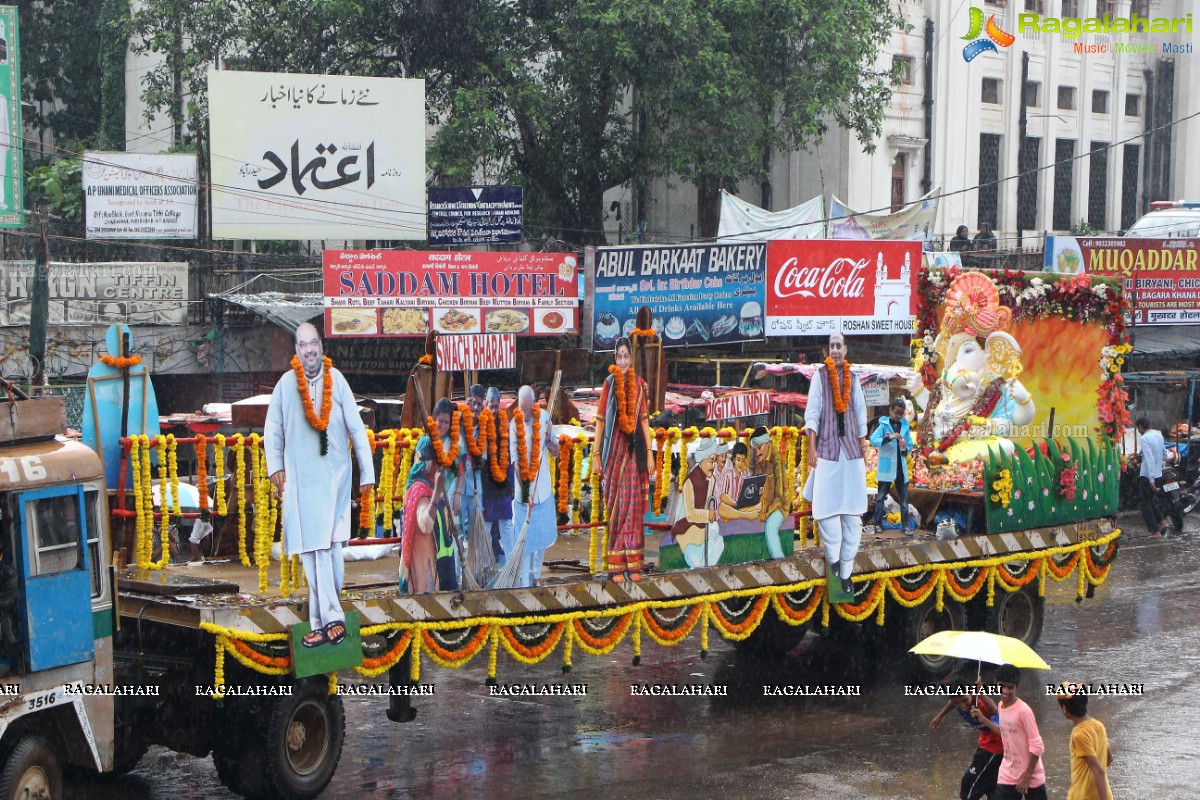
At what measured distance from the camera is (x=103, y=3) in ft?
97.7

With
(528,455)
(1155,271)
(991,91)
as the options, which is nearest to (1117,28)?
(991,91)

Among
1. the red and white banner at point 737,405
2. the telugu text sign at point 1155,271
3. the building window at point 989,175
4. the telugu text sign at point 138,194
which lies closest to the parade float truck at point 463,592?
the red and white banner at point 737,405

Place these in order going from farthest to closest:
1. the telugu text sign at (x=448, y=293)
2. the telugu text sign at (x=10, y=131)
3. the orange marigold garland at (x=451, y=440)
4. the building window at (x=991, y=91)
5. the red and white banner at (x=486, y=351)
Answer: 1. the building window at (x=991, y=91)
2. the telugu text sign at (x=10, y=131)
3. the telugu text sign at (x=448, y=293)
4. the red and white banner at (x=486, y=351)
5. the orange marigold garland at (x=451, y=440)

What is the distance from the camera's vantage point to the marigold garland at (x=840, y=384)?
997cm

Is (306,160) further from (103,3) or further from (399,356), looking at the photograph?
(103,3)

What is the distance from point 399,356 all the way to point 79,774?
13.7 metres

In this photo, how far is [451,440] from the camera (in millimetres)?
8367

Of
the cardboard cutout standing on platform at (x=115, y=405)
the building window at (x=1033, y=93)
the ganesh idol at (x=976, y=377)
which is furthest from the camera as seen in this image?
the building window at (x=1033, y=93)

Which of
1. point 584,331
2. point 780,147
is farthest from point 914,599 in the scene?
point 780,147

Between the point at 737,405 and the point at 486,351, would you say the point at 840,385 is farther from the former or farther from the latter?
the point at 486,351

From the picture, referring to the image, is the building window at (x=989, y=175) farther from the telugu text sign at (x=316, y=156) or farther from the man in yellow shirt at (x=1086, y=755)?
the man in yellow shirt at (x=1086, y=755)

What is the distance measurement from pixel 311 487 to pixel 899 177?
24.7 m

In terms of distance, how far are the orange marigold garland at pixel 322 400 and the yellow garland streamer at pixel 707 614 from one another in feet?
3.58

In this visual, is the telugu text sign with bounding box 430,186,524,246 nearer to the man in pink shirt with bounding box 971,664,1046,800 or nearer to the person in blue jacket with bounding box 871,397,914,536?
the person in blue jacket with bounding box 871,397,914,536
